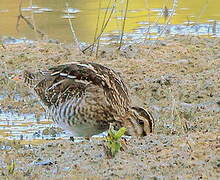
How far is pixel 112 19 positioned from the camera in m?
13.0

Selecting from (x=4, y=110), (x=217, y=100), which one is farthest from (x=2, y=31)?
(x=217, y=100)

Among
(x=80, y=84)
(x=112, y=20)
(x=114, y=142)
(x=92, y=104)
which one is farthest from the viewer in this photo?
(x=112, y=20)

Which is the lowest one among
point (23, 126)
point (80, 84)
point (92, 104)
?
point (23, 126)

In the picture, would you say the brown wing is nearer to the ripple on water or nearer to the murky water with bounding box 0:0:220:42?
the ripple on water

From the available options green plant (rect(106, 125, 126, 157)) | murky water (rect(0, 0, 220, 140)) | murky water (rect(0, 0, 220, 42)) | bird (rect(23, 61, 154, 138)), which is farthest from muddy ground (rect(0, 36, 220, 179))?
murky water (rect(0, 0, 220, 42))

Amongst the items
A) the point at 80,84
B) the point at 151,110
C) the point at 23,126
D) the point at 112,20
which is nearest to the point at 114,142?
the point at 80,84

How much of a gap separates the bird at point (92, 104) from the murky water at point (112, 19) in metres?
4.03

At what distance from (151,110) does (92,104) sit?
1.45 metres

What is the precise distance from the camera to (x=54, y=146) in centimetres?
666

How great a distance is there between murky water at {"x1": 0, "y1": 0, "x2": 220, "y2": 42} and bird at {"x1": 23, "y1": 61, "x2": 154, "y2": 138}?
403 cm

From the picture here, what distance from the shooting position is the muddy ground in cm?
562

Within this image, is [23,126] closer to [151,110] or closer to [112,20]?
[151,110]

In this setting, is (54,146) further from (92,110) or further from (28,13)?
(28,13)

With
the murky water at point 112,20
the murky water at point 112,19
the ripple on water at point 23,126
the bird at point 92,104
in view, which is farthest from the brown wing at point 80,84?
the murky water at point 112,19
